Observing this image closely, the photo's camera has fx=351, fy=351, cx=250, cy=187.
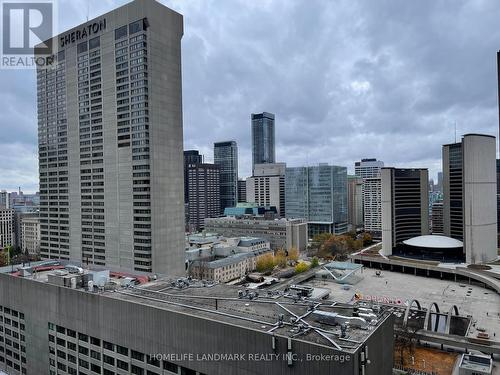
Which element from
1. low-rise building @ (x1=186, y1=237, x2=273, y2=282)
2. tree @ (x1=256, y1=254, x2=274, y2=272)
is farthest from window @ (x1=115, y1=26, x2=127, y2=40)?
tree @ (x1=256, y1=254, x2=274, y2=272)

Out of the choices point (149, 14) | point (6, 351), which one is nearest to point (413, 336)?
point (6, 351)

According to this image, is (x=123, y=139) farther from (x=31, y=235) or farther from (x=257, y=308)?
(x=31, y=235)

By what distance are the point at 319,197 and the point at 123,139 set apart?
101410 millimetres

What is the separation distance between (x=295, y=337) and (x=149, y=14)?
210 feet

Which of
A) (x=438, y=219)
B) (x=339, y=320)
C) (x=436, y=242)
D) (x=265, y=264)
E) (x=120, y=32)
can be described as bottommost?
(x=265, y=264)

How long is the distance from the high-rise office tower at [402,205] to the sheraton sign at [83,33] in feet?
293

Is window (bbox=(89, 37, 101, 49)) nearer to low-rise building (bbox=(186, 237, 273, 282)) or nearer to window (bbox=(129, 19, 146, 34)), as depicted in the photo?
window (bbox=(129, 19, 146, 34))

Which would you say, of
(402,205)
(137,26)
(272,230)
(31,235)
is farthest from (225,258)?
(31,235)

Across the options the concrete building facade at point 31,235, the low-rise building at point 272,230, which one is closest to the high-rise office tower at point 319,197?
the low-rise building at point 272,230

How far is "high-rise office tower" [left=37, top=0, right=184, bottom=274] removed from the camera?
66.2 meters

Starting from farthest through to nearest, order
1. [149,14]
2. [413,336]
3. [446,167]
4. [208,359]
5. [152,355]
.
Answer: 1. [446,167]
2. [149,14]
3. [413,336]
4. [152,355]
5. [208,359]

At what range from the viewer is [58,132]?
A: 81.9m

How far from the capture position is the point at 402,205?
116 meters

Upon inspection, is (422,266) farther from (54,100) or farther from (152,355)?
(54,100)
